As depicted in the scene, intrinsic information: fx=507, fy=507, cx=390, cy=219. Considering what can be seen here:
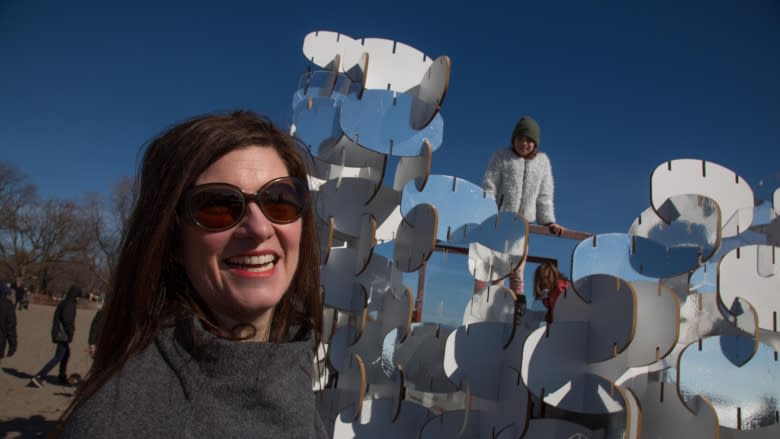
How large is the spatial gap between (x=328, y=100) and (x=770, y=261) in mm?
1728

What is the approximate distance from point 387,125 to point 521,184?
1.45m

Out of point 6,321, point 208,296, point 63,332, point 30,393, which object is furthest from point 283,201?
point 63,332

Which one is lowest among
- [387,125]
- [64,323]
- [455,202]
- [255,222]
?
[64,323]

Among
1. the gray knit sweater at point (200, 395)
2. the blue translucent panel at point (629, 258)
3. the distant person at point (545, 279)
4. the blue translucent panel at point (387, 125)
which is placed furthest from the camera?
the distant person at point (545, 279)

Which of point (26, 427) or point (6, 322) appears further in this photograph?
point (6, 322)

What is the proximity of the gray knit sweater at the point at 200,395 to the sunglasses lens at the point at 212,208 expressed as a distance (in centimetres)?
20

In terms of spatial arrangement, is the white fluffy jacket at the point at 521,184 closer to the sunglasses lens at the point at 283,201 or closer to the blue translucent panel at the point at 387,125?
the blue translucent panel at the point at 387,125

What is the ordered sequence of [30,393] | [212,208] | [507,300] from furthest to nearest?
[30,393], [507,300], [212,208]

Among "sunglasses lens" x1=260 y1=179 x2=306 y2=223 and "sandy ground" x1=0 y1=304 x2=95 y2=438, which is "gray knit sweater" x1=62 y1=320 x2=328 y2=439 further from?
"sandy ground" x1=0 y1=304 x2=95 y2=438

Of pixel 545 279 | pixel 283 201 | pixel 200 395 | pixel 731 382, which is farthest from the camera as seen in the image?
pixel 545 279

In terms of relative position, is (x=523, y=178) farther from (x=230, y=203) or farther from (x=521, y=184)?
(x=230, y=203)

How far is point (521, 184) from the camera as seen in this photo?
3.15 meters

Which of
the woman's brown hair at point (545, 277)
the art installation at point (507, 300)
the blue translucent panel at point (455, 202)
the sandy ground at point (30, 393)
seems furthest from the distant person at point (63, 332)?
the blue translucent panel at point (455, 202)

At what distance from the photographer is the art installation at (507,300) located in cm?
141
